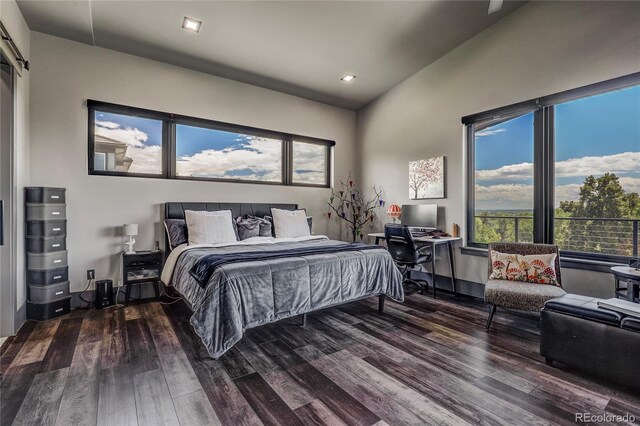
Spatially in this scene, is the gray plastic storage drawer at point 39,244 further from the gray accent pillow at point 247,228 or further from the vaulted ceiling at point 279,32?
the vaulted ceiling at point 279,32

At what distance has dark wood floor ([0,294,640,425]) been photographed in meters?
1.68

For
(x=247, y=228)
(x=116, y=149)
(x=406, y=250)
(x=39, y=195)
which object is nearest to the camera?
(x=39, y=195)

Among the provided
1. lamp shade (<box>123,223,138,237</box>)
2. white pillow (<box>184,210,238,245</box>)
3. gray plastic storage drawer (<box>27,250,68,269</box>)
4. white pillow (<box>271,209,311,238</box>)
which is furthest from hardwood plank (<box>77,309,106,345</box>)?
white pillow (<box>271,209,311,238</box>)

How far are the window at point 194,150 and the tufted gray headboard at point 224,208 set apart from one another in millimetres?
422

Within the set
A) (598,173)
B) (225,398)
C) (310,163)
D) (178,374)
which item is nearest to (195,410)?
(225,398)

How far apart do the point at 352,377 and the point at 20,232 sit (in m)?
3.47

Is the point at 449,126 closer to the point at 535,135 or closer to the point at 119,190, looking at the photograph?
the point at 535,135

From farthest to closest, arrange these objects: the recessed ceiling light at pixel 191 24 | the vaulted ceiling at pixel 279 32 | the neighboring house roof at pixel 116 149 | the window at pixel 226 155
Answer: the window at pixel 226 155 < the neighboring house roof at pixel 116 149 < the recessed ceiling light at pixel 191 24 < the vaulted ceiling at pixel 279 32

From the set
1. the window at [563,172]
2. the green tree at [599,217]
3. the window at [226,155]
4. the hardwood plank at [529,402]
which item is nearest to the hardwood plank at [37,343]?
the window at [226,155]

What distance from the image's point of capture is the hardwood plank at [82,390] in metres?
1.64

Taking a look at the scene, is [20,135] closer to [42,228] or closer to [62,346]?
[42,228]

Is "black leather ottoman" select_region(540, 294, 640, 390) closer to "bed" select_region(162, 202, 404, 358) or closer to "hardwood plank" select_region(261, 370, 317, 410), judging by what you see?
"bed" select_region(162, 202, 404, 358)

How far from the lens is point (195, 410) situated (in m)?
1.71

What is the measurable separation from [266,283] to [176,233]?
193cm
